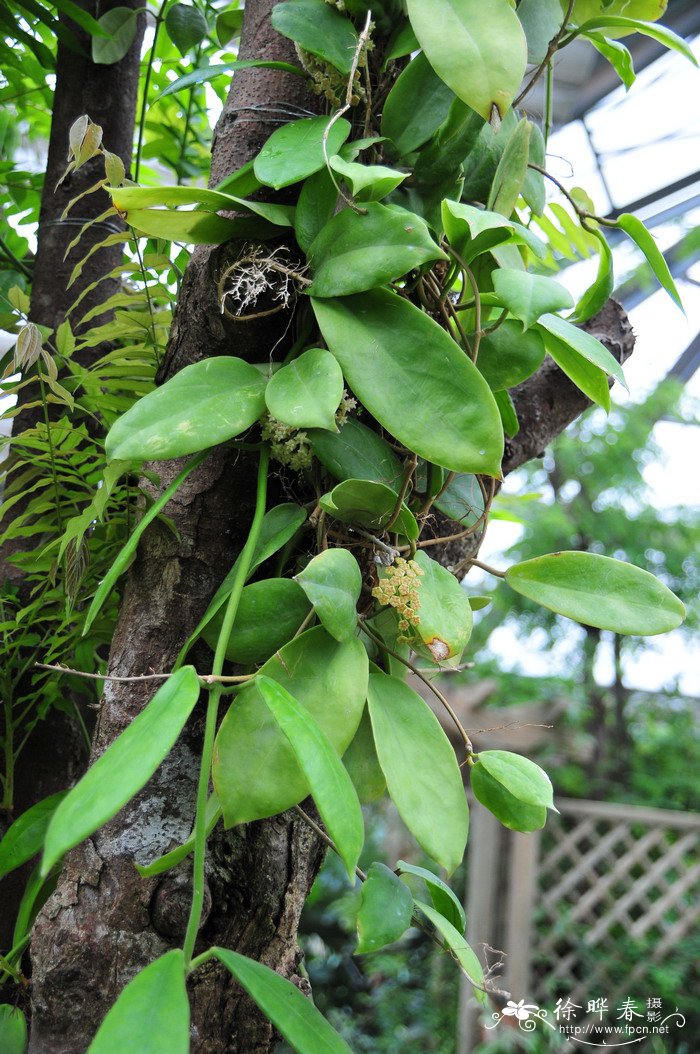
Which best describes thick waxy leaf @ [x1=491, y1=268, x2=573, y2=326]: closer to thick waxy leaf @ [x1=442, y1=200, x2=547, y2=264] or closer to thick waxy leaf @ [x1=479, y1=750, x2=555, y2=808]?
thick waxy leaf @ [x1=442, y1=200, x2=547, y2=264]

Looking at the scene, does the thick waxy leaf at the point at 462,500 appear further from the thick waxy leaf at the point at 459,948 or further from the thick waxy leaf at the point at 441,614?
the thick waxy leaf at the point at 459,948

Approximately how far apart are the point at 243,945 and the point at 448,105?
0.43 meters

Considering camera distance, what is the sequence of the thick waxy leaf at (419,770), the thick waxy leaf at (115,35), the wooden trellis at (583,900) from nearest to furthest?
the thick waxy leaf at (419,770)
the thick waxy leaf at (115,35)
the wooden trellis at (583,900)

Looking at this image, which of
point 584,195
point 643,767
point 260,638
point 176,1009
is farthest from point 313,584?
point 643,767

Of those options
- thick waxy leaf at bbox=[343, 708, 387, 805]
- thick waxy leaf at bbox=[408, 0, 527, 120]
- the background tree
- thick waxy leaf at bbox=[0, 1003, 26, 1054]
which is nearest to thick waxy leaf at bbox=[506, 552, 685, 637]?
the background tree

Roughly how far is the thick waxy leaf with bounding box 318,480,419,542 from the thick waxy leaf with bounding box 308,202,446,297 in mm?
86

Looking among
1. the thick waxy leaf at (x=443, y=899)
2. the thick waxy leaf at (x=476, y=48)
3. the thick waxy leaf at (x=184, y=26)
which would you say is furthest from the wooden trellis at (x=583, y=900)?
the thick waxy leaf at (x=476, y=48)

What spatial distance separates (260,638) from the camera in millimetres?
374

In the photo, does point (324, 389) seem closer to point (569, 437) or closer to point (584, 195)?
point (584, 195)

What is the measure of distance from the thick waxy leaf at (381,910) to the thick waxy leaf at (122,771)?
13 cm

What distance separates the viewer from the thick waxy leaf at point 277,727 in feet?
1.09

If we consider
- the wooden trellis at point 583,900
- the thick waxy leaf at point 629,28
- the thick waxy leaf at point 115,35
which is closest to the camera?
the thick waxy leaf at point 629,28

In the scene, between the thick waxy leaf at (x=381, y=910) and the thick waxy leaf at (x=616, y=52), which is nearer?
the thick waxy leaf at (x=381, y=910)

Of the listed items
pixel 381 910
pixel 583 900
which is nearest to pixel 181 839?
pixel 381 910
